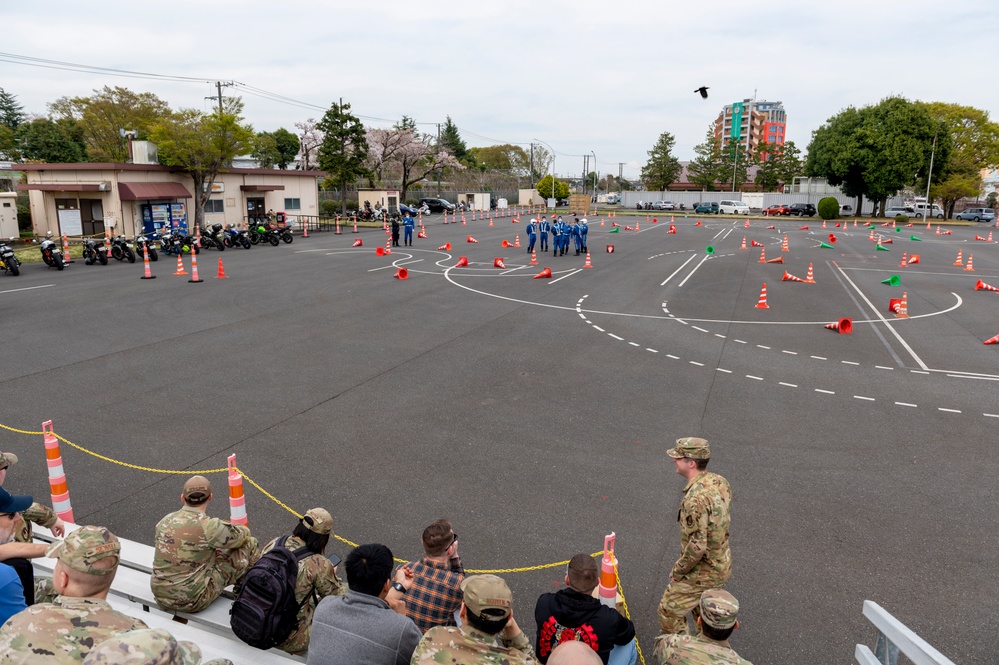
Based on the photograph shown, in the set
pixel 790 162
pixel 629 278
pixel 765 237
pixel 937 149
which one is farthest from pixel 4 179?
pixel 790 162

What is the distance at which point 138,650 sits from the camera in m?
2.65

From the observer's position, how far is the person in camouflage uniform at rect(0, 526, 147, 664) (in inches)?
117

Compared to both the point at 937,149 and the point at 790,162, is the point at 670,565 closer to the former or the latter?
the point at 937,149

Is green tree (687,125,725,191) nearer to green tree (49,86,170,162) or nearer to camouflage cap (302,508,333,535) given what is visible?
green tree (49,86,170,162)

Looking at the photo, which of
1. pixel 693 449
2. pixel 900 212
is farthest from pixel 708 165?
pixel 693 449

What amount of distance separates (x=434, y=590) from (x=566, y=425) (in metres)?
5.11

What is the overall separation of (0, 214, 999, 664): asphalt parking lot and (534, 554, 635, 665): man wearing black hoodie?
1202mm

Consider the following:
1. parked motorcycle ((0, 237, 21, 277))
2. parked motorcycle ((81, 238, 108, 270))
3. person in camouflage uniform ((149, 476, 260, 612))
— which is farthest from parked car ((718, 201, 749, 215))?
person in camouflage uniform ((149, 476, 260, 612))

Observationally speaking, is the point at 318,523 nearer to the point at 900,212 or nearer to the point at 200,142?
the point at 200,142

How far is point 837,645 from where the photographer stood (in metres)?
4.90

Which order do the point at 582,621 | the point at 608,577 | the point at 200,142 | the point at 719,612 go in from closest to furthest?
the point at 719,612
the point at 582,621
the point at 608,577
the point at 200,142

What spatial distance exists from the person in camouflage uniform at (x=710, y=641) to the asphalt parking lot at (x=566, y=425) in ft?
4.85

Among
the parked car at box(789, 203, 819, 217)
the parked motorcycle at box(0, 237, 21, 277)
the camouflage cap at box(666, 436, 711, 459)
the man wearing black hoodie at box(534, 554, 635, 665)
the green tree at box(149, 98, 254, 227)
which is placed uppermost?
the green tree at box(149, 98, 254, 227)

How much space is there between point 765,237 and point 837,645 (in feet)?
143
